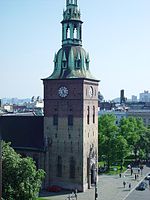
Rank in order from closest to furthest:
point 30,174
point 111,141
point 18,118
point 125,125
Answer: point 30,174, point 18,118, point 111,141, point 125,125

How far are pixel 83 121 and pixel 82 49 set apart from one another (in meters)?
12.1

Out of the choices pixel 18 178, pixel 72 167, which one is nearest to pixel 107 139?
pixel 72 167

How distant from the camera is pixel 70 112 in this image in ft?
202

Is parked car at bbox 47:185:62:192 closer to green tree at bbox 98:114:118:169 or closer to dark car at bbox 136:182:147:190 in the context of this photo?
dark car at bbox 136:182:147:190

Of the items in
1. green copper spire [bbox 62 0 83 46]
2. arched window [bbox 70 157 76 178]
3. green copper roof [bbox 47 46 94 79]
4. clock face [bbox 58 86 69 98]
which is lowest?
arched window [bbox 70 157 76 178]

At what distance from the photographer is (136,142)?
293ft

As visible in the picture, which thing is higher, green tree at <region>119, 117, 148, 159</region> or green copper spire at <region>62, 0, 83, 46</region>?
green copper spire at <region>62, 0, 83, 46</region>

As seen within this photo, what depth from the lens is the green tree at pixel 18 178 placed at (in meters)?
42.6

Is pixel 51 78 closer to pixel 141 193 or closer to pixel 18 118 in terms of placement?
pixel 18 118

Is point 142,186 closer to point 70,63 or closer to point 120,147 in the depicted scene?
point 120,147

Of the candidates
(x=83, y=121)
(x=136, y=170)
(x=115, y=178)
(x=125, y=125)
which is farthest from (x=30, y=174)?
(x=125, y=125)

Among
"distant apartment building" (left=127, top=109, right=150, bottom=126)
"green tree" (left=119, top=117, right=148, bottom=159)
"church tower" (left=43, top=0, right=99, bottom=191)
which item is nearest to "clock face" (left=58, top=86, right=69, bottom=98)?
"church tower" (left=43, top=0, right=99, bottom=191)

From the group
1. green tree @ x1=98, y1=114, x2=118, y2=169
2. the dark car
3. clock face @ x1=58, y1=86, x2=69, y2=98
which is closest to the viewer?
clock face @ x1=58, y1=86, x2=69, y2=98

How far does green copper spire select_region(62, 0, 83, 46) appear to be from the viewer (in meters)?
62.8
